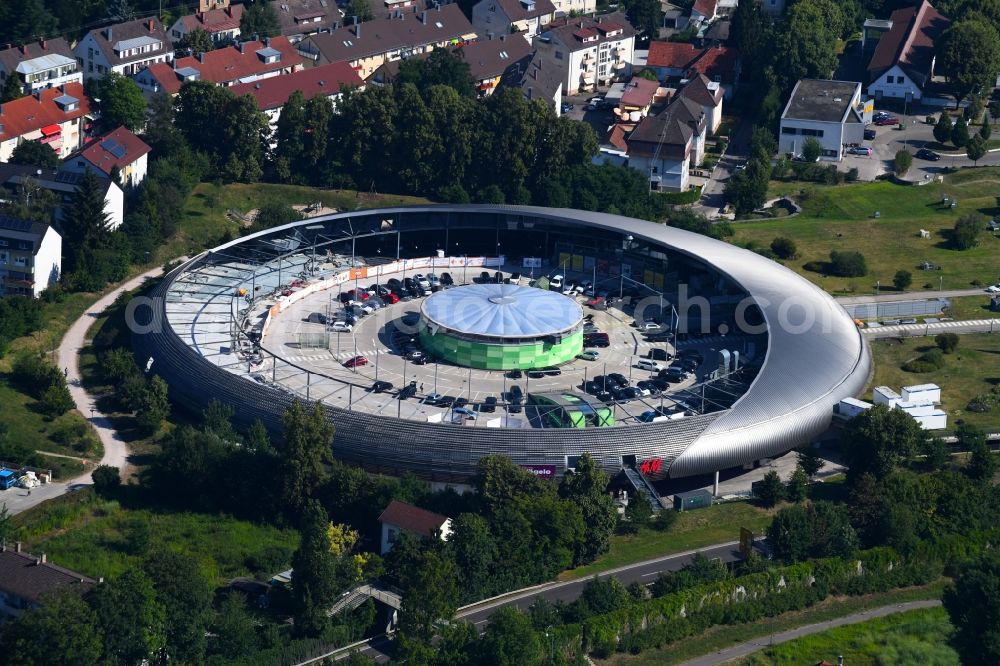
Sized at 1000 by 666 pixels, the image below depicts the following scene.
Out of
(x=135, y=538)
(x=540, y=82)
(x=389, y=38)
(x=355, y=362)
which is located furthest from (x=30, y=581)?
(x=389, y=38)

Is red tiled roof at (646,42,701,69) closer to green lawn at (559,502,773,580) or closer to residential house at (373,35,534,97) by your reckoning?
residential house at (373,35,534,97)

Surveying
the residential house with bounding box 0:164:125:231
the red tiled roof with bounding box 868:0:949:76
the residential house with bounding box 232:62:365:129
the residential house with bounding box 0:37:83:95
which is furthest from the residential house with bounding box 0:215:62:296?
the red tiled roof with bounding box 868:0:949:76

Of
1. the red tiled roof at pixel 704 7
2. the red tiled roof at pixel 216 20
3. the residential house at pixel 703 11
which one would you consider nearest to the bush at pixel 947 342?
the residential house at pixel 703 11

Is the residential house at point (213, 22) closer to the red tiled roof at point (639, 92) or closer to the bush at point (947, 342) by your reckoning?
the red tiled roof at point (639, 92)

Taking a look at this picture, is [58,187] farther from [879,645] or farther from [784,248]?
[879,645]

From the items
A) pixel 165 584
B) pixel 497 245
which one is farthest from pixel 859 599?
pixel 497 245

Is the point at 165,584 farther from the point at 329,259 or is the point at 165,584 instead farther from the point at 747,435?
the point at 329,259
